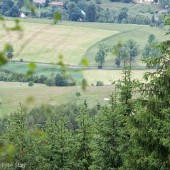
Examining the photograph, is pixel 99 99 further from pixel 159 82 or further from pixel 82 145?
pixel 159 82

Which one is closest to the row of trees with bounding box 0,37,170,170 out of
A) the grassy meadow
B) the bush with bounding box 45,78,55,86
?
the grassy meadow

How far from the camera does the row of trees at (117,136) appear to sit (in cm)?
925

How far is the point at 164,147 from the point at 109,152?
12.7 feet

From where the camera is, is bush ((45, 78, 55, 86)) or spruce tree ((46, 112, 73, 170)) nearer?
spruce tree ((46, 112, 73, 170))

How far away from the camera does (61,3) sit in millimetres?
99000

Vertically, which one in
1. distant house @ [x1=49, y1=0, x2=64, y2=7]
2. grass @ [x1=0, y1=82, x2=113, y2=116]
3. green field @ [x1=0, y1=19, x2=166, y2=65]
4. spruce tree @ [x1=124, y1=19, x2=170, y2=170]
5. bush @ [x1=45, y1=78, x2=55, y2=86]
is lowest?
grass @ [x1=0, y1=82, x2=113, y2=116]

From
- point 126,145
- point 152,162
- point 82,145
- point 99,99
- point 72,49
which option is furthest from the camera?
point 72,49

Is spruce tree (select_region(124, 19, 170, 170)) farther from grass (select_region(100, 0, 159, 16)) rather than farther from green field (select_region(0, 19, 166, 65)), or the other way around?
grass (select_region(100, 0, 159, 16))

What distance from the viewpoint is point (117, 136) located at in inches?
509

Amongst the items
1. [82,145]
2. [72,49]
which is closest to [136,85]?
[82,145]

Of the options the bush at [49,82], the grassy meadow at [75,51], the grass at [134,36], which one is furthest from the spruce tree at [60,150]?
the grass at [134,36]

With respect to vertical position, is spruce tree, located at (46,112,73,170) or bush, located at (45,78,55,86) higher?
spruce tree, located at (46,112,73,170)

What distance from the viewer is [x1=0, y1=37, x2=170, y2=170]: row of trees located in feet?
30.3

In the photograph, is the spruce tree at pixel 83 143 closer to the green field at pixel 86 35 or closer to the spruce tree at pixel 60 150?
the spruce tree at pixel 60 150
